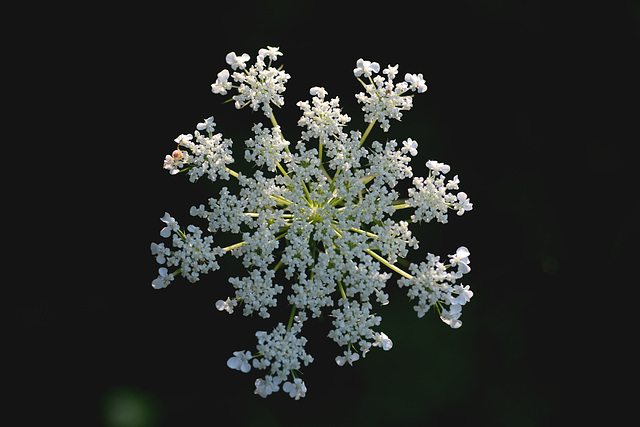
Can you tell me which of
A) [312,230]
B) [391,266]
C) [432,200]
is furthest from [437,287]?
[312,230]

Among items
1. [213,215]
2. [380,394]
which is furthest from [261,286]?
[380,394]

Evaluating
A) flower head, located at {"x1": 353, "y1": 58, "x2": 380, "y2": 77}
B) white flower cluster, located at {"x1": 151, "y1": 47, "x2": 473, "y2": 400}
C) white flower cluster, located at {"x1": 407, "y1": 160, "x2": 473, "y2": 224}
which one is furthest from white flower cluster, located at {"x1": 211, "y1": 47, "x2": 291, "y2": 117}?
white flower cluster, located at {"x1": 407, "y1": 160, "x2": 473, "y2": 224}

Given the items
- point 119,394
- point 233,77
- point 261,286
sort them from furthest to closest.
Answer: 1. point 119,394
2. point 233,77
3. point 261,286

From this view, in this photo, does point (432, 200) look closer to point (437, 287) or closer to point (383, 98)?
point (437, 287)

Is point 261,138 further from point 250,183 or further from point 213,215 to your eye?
point 213,215

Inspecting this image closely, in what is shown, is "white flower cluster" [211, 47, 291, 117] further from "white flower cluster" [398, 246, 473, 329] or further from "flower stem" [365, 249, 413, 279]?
"white flower cluster" [398, 246, 473, 329]

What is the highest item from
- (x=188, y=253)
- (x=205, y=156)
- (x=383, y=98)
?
(x=383, y=98)

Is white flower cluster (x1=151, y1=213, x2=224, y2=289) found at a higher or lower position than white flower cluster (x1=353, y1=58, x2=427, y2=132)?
lower

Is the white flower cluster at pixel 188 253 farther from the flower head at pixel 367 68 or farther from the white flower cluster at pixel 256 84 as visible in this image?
the flower head at pixel 367 68
